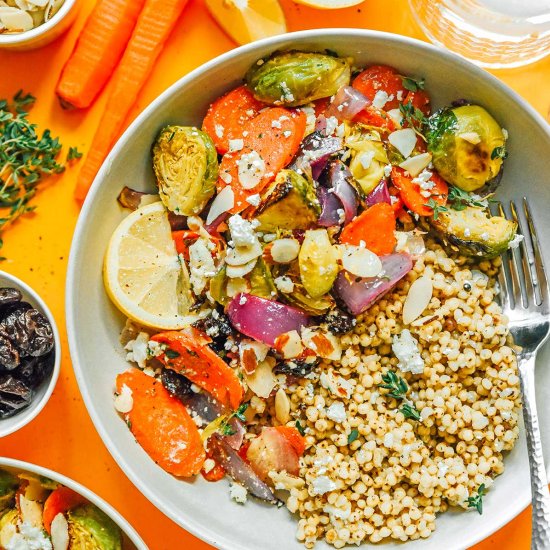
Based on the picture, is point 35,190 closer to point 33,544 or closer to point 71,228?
point 71,228

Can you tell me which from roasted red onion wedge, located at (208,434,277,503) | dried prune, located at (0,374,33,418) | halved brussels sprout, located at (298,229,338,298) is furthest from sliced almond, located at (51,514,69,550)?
halved brussels sprout, located at (298,229,338,298)

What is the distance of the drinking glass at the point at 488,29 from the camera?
2127mm

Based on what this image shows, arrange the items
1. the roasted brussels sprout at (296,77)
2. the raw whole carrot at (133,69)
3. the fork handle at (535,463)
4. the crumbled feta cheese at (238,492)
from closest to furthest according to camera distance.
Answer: the fork handle at (535,463) < the roasted brussels sprout at (296,77) < the crumbled feta cheese at (238,492) < the raw whole carrot at (133,69)

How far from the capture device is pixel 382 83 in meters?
2.16

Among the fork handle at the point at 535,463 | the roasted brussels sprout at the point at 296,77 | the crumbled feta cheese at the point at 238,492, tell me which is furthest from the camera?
the crumbled feta cheese at the point at 238,492

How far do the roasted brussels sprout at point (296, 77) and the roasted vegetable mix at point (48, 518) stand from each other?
1.27 m

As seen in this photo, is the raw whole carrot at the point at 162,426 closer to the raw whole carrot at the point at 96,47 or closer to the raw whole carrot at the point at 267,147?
the raw whole carrot at the point at 267,147

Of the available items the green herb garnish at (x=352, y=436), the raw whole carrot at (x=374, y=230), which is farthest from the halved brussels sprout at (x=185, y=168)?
the green herb garnish at (x=352, y=436)

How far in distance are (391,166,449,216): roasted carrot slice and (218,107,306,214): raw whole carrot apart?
29 centimetres

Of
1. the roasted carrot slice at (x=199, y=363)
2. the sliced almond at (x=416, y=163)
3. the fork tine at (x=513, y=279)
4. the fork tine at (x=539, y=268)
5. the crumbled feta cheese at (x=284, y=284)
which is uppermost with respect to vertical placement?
the sliced almond at (x=416, y=163)

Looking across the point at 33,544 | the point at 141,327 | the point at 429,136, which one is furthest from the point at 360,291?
the point at 33,544

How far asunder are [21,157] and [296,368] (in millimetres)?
1066

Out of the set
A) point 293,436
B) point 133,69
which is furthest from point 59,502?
point 133,69

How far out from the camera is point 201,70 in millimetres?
2068
